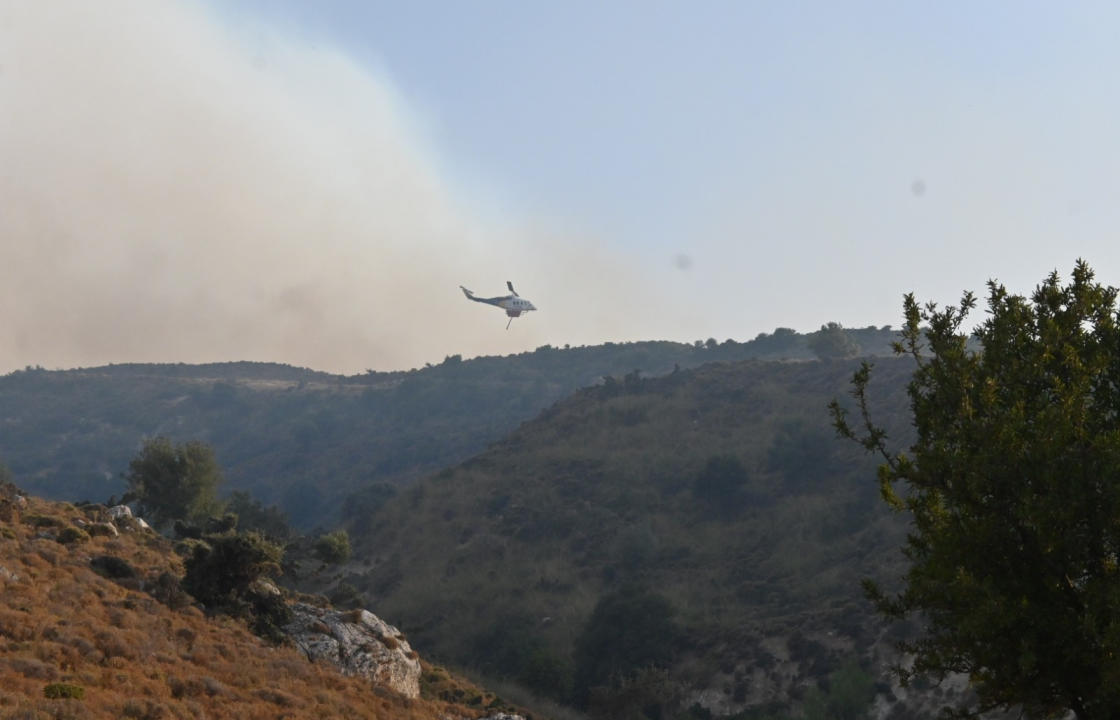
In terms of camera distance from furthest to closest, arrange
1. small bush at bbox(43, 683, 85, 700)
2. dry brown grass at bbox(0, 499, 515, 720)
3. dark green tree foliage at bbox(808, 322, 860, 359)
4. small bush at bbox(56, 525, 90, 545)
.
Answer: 1. dark green tree foliage at bbox(808, 322, 860, 359)
2. small bush at bbox(56, 525, 90, 545)
3. dry brown grass at bbox(0, 499, 515, 720)
4. small bush at bbox(43, 683, 85, 700)

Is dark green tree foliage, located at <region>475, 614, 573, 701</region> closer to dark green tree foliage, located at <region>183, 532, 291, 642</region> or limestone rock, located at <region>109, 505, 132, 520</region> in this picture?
dark green tree foliage, located at <region>183, 532, 291, 642</region>

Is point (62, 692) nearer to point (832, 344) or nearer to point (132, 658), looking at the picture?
point (132, 658)

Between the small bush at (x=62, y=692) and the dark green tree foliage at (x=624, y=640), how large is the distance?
4481 centimetres

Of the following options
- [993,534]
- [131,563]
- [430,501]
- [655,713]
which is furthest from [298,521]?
[993,534]

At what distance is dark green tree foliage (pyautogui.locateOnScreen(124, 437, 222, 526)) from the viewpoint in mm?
81438

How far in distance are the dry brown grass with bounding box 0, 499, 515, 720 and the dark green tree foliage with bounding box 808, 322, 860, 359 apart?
122 metres

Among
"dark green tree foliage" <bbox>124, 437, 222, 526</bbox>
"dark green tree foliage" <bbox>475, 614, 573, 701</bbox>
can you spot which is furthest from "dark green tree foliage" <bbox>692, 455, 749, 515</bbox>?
"dark green tree foliage" <bbox>124, 437, 222, 526</bbox>

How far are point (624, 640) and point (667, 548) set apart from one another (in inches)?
878

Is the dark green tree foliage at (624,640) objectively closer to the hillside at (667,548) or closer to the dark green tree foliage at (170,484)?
the hillside at (667,548)

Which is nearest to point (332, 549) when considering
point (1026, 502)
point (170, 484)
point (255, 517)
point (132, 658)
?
point (170, 484)

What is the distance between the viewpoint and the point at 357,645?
147 ft

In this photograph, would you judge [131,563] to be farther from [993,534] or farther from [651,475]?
[651,475]

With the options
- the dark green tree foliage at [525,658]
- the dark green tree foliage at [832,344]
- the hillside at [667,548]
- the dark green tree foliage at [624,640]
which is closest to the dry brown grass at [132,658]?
the dark green tree foliage at [525,658]

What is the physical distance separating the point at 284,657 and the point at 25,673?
14.2m
